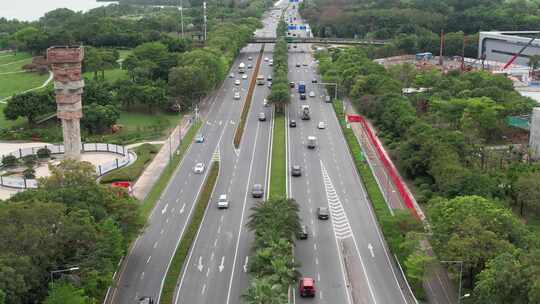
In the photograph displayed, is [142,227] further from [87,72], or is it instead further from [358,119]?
[87,72]

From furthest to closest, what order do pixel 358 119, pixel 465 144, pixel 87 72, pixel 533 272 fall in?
1. pixel 87 72
2. pixel 358 119
3. pixel 465 144
4. pixel 533 272

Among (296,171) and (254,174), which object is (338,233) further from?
(254,174)

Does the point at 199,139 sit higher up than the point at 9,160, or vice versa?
the point at 199,139

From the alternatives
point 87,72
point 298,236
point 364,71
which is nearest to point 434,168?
point 298,236

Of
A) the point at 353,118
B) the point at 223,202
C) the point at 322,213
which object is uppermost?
the point at 353,118

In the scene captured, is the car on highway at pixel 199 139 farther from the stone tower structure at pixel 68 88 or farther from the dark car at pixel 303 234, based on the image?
the dark car at pixel 303 234

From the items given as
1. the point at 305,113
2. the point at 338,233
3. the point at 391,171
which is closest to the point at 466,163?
the point at 391,171

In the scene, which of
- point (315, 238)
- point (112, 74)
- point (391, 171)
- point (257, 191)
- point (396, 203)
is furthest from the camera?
point (112, 74)

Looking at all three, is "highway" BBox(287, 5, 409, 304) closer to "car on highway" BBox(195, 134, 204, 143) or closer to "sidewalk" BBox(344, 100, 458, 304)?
"sidewalk" BBox(344, 100, 458, 304)
